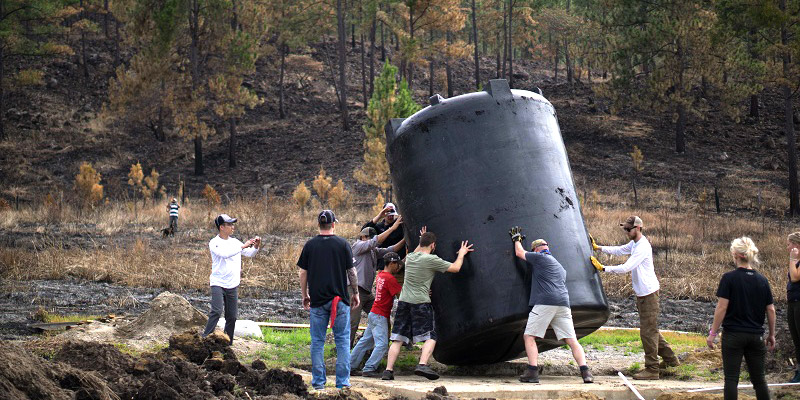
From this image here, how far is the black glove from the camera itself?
878 centimetres

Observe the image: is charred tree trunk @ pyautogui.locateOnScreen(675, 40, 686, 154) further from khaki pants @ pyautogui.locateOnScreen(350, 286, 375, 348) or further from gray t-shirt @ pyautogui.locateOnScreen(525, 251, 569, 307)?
gray t-shirt @ pyautogui.locateOnScreen(525, 251, 569, 307)

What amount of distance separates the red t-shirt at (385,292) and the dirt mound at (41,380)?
11.3ft

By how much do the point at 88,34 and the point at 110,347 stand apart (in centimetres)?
5401

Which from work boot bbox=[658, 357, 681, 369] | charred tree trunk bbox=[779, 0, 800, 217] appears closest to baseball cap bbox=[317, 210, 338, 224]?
work boot bbox=[658, 357, 681, 369]

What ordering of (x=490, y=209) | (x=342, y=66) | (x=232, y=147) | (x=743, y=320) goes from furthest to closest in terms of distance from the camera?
(x=342, y=66)
(x=232, y=147)
(x=490, y=209)
(x=743, y=320)

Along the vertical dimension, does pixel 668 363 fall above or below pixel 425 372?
below

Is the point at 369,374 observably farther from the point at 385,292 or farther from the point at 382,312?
the point at 385,292

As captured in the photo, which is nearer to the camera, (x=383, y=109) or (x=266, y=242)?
(x=266, y=242)

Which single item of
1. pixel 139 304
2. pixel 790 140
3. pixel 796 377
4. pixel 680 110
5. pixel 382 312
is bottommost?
pixel 139 304

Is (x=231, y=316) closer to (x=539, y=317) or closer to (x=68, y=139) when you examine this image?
(x=539, y=317)

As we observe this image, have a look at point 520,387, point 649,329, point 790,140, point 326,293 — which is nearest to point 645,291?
point 649,329

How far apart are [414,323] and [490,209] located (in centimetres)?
139

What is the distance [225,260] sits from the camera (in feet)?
31.6

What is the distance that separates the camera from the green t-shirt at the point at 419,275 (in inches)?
348
